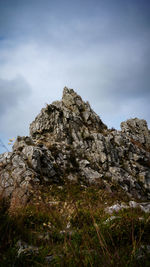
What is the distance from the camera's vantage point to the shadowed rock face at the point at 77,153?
623 inches

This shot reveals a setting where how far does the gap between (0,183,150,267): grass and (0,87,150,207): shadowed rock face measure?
9.58m

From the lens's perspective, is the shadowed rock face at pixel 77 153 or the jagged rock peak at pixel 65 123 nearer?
the shadowed rock face at pixel 77 153

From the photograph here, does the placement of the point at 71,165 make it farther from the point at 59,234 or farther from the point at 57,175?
the point at 59,234

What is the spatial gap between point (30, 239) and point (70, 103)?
30.7 m

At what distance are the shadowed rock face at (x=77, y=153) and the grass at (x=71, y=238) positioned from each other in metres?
9.58

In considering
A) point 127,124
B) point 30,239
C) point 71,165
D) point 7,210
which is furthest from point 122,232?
point 127,124

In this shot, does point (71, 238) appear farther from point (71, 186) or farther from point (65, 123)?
point (65, 123)

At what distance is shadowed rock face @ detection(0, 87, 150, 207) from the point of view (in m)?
15.8

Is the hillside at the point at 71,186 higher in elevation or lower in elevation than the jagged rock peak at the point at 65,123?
lower

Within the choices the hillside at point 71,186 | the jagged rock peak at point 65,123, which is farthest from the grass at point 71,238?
the jagged rock peak at point 65,123

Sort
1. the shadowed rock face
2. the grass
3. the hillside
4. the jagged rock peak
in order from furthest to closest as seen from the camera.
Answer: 1. the jagged rock peak
2. the shadowed rock face
3. the hillside
4. the grass

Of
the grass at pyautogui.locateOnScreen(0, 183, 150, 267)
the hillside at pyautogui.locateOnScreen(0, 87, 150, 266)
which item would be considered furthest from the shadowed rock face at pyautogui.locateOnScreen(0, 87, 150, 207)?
the grass at pyautogui.locateOnScreen(0, 183, 150, 267)

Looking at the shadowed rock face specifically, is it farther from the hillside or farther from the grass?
the grass

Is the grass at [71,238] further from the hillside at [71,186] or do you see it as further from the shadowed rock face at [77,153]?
the shadowed rock face at [77,153]
